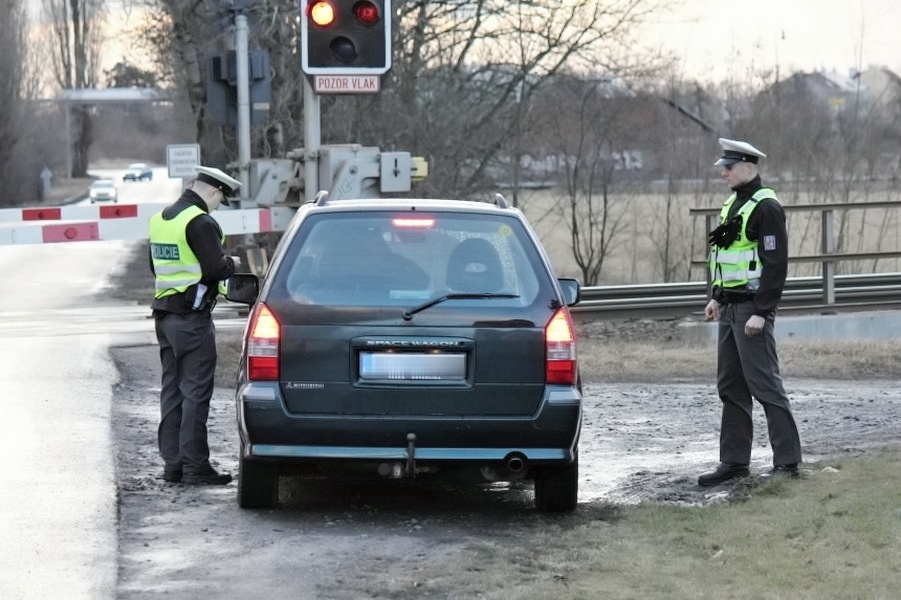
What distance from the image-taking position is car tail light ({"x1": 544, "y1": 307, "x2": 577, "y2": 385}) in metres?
6.95

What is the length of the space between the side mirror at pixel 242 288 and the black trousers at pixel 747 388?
8.16 feet

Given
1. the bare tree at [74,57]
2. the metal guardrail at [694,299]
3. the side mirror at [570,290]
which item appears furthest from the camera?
the bare tree at [74,57]

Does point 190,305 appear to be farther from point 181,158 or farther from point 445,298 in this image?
point 181,158

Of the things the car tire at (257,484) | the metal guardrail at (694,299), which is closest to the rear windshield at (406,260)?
the car tire at (257,484)

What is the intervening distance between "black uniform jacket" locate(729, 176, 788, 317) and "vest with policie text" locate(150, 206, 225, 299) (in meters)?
2.92

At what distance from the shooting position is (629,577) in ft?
19.6

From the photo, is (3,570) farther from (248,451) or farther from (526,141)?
(526,141)

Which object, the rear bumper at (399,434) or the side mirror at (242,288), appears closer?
the rear bumper at (399,434)

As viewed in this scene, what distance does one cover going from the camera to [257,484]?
286 inches

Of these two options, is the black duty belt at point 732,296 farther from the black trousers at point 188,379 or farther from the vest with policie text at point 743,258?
the black trousers at point 188,379

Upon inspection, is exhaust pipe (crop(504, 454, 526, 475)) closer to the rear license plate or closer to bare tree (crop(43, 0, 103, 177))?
the rear license plate

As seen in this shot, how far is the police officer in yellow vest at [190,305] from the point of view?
26.7ft

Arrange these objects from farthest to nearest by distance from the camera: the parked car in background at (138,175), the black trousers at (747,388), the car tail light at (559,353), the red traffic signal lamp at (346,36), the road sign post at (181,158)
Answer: the parked car in background at (138,175), the road sign post at (181,158), the red traffic signal lamp at (346,36), the black trousers at (747,388), the car tail light at (559,353)

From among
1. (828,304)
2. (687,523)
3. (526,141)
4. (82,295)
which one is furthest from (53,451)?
(526,141)
